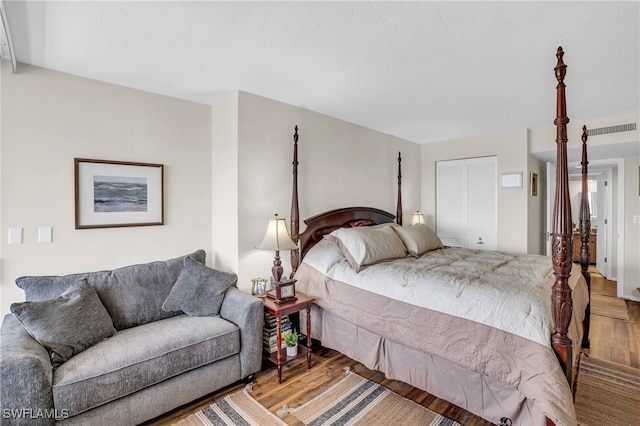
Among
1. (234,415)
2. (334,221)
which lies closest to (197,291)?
(234,415)

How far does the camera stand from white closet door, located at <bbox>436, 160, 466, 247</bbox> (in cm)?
474

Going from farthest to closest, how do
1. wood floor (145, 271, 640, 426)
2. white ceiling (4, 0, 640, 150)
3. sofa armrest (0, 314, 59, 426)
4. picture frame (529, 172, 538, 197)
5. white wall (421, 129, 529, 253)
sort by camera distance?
picture frame (529, 172, 538, 197), white wall (421, 129, 529, 253), wood floor (145, 271, 640, 426), white ceiling (4, 0, 640, 150), sofa armrest (0, 314, 59, 426)

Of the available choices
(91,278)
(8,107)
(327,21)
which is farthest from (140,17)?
(91,278)

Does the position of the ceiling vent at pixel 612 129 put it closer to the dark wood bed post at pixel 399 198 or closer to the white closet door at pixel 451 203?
the white closet door at pixel 451 203

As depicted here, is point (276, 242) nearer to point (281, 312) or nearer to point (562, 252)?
point (281, 312)

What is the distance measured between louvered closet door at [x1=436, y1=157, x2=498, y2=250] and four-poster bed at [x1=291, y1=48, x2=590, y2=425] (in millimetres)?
1330

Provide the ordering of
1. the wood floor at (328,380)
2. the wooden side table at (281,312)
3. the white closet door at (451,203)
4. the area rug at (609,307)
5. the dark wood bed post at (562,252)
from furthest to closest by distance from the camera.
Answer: the white closet door at (451,203), the area rug at (609,307), the wooden side table at (281,312), the wood floor at (328,380), the dark wood bed post at (562,252)

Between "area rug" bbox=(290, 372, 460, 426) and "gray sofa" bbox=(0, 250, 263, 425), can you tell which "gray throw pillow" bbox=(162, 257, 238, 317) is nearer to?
"gray sofa" bbox=(0, 250, 263, 425)

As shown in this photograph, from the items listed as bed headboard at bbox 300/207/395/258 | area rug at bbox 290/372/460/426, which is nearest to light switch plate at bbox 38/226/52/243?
bed headboard at bbox 300/207/395/258

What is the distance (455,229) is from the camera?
15.8 feet

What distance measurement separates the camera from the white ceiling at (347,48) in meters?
1.71

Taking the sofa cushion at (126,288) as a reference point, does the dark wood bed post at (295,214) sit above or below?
above

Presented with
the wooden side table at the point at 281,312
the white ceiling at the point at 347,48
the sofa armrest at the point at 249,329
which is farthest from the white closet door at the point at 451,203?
the sofa armrest at the point at 249,329

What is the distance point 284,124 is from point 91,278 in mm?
2120
